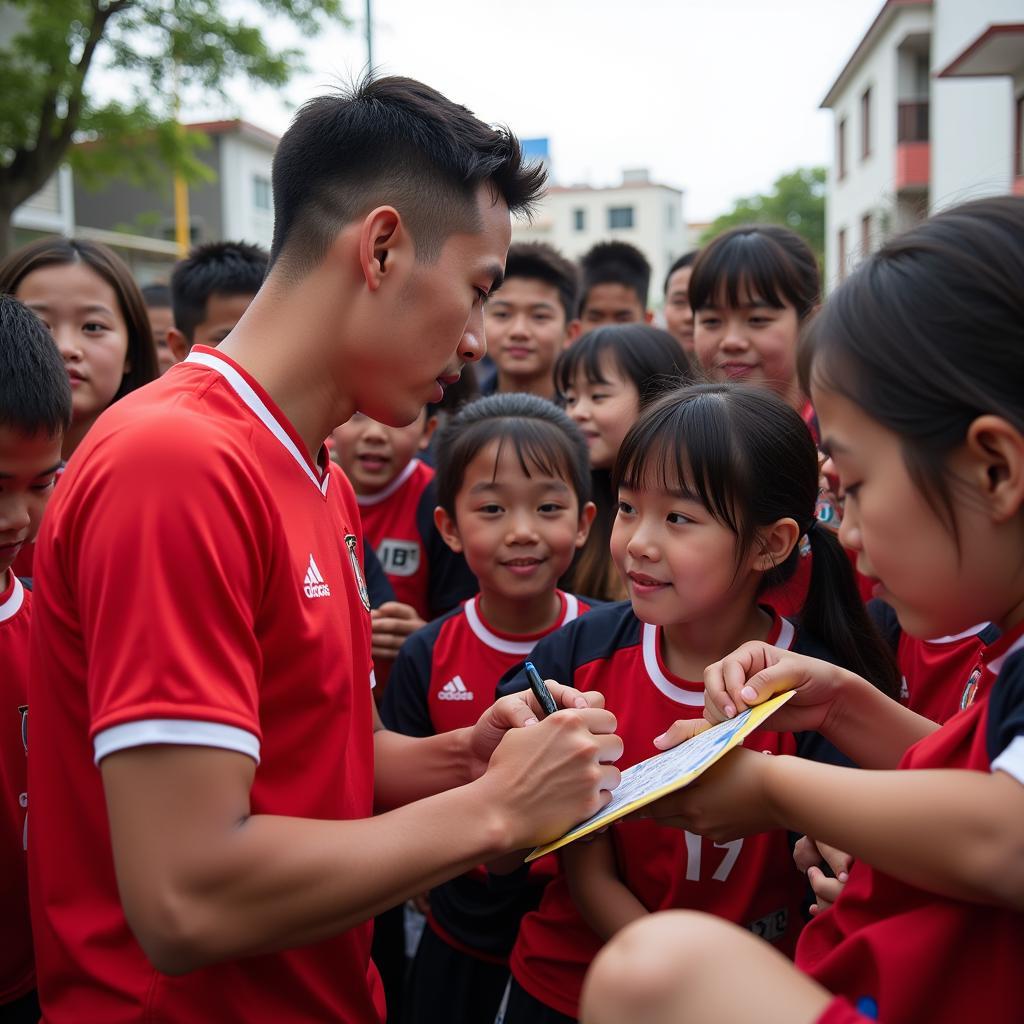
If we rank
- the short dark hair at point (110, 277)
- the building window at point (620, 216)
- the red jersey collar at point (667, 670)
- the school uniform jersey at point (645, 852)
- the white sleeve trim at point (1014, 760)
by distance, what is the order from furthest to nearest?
the building window at point (620, 216), the short dark hair at point (110, 277), the red jersey collar at point (667, 670), the school uniform jersey at point (645, 852), the white sleeve trim at point (1014, 760)

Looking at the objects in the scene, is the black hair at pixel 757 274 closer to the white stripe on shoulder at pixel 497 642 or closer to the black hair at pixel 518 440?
the black hair at pixel 518 440

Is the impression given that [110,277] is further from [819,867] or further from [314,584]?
[819,867]

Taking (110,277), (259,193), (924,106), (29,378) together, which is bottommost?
(29,378)

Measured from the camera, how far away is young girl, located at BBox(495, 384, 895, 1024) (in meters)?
2.08

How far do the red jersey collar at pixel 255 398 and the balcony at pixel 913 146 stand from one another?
24508 millimetres

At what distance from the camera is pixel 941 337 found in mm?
1317

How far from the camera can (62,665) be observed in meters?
1.55

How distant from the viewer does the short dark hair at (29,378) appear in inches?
83.9

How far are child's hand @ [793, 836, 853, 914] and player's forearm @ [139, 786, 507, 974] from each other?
59 cm

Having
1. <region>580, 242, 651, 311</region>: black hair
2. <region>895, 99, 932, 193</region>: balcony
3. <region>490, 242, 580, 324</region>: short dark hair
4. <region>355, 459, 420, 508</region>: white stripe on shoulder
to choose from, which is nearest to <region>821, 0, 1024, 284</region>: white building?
<region>895, 99, 932, 193</region>: balcony

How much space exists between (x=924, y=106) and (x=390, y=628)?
997 inches

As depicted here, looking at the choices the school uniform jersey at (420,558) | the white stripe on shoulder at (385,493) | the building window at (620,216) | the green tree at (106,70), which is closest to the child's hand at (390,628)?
the school uniform jersey at (420,558)

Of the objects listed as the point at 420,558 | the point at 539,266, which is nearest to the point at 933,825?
the point at 420,558

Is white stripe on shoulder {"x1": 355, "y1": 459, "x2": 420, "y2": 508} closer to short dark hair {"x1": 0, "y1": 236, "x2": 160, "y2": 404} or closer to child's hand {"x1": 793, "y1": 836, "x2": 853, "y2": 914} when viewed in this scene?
short dark hair {"x1": 0, "y1": 236, "x2": 160, "y2": 404}
